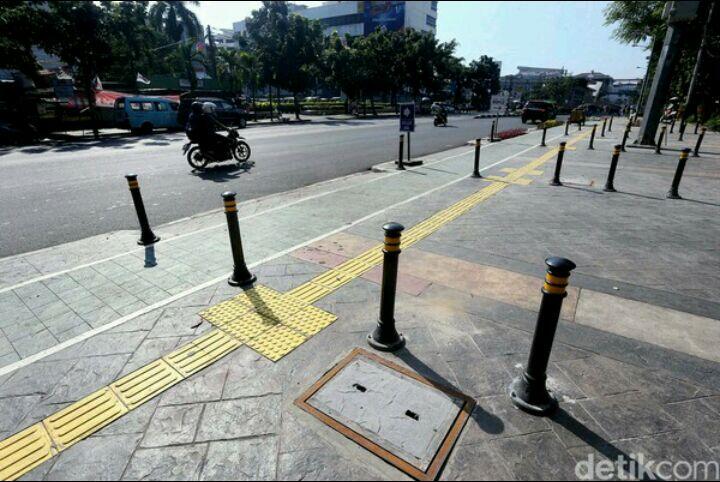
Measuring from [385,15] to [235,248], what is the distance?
101 metres

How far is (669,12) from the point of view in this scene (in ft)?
44.9

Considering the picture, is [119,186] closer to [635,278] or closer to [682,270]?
[635,278]

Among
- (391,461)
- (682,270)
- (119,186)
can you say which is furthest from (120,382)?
(119,186)

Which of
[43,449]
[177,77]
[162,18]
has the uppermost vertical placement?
[162,18]

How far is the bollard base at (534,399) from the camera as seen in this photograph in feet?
8.25

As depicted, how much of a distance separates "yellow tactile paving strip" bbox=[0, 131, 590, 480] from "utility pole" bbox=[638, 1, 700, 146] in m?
16.5

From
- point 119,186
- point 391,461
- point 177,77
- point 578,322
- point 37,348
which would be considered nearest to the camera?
point 391,461

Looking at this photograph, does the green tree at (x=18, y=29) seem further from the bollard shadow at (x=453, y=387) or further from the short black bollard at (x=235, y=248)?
the bollard shadow at (x=453, y=387)

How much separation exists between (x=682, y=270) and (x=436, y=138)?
16650 millimetres

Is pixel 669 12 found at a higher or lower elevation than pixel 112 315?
higher

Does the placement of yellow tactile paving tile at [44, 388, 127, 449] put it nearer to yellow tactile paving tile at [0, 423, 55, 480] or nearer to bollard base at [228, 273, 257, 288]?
yellow tactile paving tile at [0, 423, 55, 480]

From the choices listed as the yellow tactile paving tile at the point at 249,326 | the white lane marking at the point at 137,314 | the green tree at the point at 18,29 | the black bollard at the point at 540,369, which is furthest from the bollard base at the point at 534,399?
the green tree at the point at 18,29

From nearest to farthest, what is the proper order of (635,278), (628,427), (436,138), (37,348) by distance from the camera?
1. (628,427)
2. (37,348)
3. (635,278)
4. (436,138)

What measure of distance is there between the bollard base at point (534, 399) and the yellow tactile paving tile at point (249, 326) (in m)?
2.18
